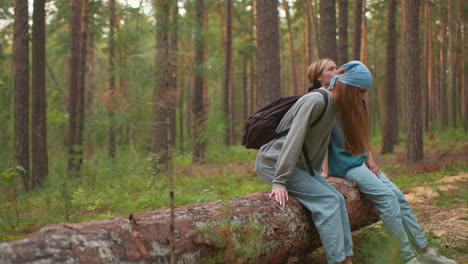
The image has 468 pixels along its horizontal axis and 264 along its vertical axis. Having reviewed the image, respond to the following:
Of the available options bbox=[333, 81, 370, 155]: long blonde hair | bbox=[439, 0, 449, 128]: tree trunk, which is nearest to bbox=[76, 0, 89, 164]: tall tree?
bbox=[333, 81, 370, 155]: long blonde hair

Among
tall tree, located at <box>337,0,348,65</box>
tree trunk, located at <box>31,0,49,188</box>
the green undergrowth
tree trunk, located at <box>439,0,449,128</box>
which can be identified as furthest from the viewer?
→ tree trunk, located at <box>439,0,449,128</box>

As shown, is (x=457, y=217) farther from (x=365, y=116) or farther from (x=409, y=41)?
(x=409, y=41)

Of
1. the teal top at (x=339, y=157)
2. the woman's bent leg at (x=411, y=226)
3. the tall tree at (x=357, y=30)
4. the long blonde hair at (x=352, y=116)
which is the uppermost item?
the tall tree at (x=357, y=30)

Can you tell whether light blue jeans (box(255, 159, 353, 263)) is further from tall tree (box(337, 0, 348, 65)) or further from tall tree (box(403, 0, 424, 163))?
tall tree (box(337, 0, 348, 65))

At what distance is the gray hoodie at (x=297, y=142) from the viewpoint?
315 cm

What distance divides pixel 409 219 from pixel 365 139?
3.19 ft

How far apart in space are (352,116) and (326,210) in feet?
3.04

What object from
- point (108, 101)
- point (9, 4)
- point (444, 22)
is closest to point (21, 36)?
point (9, 4)

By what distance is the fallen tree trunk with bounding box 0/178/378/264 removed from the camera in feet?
6.99

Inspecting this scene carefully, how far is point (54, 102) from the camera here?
803 inches

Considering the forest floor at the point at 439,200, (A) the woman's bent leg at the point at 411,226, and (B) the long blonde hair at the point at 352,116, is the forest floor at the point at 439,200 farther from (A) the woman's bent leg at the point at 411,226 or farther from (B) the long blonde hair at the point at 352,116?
(B) the long blonde hair at the point at 352,116

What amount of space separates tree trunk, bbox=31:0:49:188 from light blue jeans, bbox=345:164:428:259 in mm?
9393

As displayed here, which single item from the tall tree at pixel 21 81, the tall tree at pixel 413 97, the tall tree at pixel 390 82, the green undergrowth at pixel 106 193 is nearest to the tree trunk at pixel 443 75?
the tall tree at pixel 390 82

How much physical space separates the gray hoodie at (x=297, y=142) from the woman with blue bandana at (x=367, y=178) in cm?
32
